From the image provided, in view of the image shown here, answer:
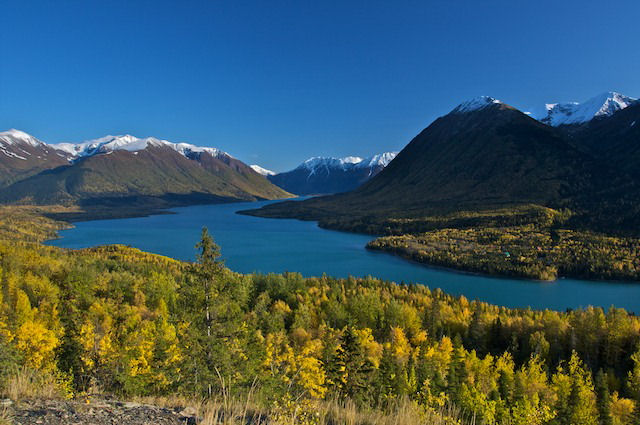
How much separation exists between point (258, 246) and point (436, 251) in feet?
262

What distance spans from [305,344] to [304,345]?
7.8 inches

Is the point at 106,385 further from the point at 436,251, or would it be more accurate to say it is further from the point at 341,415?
the point at 436,251

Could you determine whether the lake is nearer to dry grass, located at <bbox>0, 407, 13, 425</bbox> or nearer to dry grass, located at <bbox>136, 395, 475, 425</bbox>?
dry grass, located at <bbox>136, 395, 475, 425</bbox>

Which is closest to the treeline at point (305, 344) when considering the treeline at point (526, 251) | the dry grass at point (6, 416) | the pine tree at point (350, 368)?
the pine tree at point (350, 368)

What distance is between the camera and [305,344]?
49.3 metres

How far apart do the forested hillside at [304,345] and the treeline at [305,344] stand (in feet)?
0.56

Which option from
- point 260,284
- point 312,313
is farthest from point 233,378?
point 260,284

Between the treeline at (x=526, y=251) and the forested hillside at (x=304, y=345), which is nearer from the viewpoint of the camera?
the forested hillside at (x=304, y=345)

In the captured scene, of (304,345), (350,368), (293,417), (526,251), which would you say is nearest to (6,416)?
(293,417)

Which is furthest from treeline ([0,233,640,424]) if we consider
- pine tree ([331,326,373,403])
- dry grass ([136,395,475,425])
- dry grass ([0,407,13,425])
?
dry grass ([0,407,13,425])

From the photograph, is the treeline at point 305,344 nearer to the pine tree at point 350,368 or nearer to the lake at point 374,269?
Result: the pine tree at point 350,368

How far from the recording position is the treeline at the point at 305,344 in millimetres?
18750

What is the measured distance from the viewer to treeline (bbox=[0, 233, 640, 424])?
18.8m

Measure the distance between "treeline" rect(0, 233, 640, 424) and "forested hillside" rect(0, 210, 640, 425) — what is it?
0.17m
